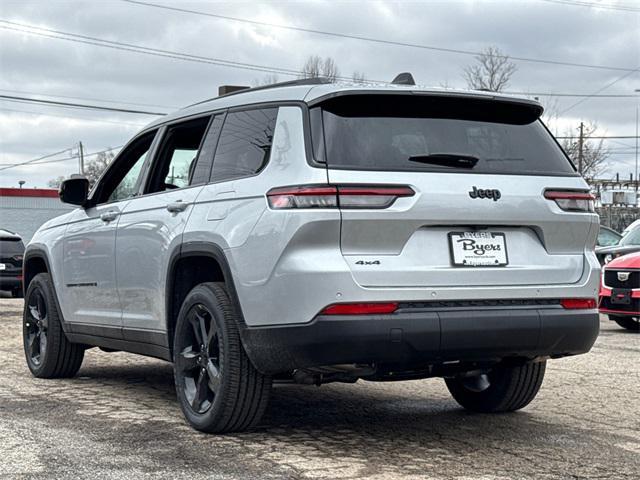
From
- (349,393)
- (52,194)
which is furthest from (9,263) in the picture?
(52,194)

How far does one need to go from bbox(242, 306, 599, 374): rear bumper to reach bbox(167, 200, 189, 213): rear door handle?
3.64 ft

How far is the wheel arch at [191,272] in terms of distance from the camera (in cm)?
561

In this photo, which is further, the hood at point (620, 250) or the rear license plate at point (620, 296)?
the hood at point (620, 250)

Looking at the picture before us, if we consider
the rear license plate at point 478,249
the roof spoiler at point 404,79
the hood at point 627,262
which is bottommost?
the hood at point 627,262

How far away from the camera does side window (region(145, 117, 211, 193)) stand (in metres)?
6.53

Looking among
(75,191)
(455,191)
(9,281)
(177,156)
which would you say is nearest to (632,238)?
(75,191)

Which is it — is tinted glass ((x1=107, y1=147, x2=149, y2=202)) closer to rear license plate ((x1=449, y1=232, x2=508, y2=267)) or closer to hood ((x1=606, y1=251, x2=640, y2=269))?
rear license plate ((x1=449, y1=232, x2=508, y2=267))

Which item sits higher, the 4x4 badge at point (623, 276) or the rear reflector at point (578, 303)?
the rear reflector at point (578, 303)

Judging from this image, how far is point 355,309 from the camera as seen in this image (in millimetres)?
5066

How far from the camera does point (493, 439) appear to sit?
5.85 metres

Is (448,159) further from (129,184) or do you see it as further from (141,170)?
(129,184)

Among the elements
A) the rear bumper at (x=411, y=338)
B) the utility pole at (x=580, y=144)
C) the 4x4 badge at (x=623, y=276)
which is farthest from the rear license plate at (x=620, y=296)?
the utility pole at (x=580, y=144)

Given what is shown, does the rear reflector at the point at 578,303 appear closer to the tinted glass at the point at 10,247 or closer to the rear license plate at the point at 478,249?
the rear license plate at the point at 478,249

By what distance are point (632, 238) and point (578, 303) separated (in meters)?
11.7
